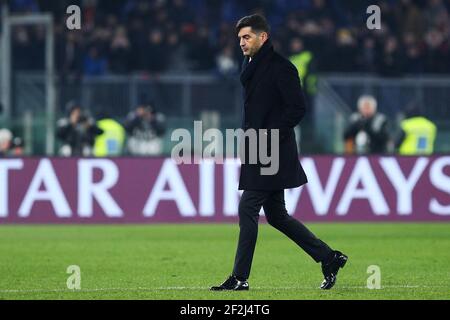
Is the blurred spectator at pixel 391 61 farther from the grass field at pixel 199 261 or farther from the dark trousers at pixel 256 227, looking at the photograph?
the dark trousers at pixel 256 227

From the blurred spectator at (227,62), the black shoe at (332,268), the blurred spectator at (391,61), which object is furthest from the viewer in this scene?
the blurred spectator at (391,61)

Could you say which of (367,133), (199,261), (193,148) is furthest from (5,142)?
(199,261)

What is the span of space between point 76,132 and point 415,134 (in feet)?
19.1

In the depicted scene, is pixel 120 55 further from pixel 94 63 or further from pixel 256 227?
pixel 256 227

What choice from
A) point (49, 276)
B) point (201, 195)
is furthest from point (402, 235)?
point (49, 276)

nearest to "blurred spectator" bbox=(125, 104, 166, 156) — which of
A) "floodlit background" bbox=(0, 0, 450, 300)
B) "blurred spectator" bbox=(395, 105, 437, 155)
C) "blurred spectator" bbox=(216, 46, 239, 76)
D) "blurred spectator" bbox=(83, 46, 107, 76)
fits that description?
"floodlit background" bbox=(0, 0, 450, 300)

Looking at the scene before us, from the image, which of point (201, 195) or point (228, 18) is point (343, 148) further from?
point (228, 18)

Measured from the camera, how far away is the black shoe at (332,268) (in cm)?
1100

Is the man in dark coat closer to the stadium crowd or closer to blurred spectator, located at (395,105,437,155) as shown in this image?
blurred spectator, located at (395,105,437,155)

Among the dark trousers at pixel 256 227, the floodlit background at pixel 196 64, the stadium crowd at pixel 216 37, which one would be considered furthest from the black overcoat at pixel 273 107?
the stadium crowd at pixel 216 37

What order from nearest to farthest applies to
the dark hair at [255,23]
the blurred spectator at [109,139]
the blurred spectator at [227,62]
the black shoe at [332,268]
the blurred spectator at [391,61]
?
the dark hair at [255,23]
the black shoe at [332,268]
the blurred spectator at [109,139]
the blurred spectator at [227,62]
the blurred spectator at [391,61]

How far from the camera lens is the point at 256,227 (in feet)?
35.7

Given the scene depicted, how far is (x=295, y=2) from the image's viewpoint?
27.7m

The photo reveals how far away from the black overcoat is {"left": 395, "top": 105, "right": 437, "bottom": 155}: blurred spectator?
11.7m
